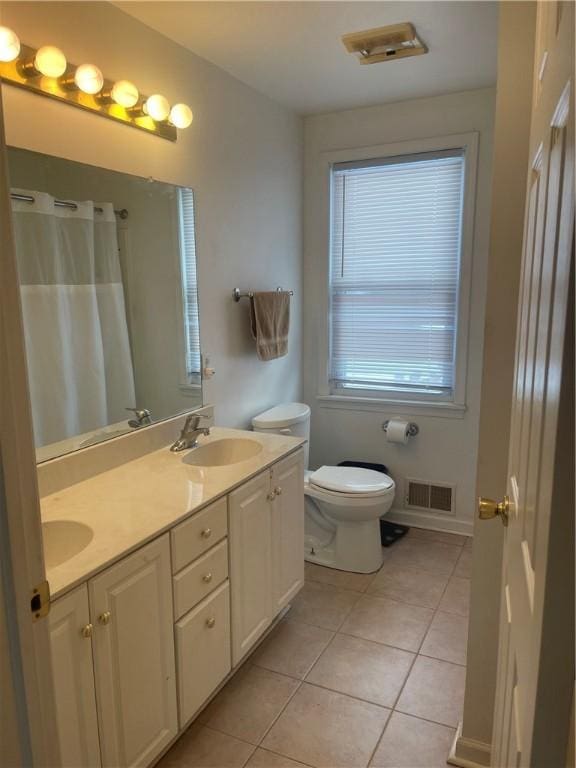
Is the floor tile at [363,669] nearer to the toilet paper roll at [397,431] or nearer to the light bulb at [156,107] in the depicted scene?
the toilet paper roll at [397,431]

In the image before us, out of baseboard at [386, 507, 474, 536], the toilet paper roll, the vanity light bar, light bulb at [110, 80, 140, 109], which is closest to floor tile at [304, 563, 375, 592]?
baseboard at [386, 507, 474, 536]

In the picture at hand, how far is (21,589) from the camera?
794 mm

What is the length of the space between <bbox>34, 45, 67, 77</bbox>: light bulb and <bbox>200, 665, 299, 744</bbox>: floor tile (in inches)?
85.4

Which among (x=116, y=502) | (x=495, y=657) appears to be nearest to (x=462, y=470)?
(x=495, y=657)

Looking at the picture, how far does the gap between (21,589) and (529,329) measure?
90 centimetres

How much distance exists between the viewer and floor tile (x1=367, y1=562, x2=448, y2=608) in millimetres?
2604

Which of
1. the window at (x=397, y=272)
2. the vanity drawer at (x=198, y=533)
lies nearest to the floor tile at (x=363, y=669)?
the vanity drawer at (x=198, y=533)

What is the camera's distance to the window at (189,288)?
7.67ft

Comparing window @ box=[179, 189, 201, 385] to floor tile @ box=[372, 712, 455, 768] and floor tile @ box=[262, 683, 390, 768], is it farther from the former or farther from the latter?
floor tile @ box=[372, 712, 455, 768]

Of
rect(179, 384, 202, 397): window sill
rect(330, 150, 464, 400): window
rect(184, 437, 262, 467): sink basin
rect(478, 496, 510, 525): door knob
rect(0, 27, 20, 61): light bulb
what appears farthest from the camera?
rect(330, 150, 464, 400): window

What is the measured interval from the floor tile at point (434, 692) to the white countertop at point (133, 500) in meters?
0.99

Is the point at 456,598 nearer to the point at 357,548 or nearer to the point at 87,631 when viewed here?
the point at 357,548

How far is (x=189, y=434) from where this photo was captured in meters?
2.23

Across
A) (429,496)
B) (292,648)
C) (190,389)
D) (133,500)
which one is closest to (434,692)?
(292,648)
